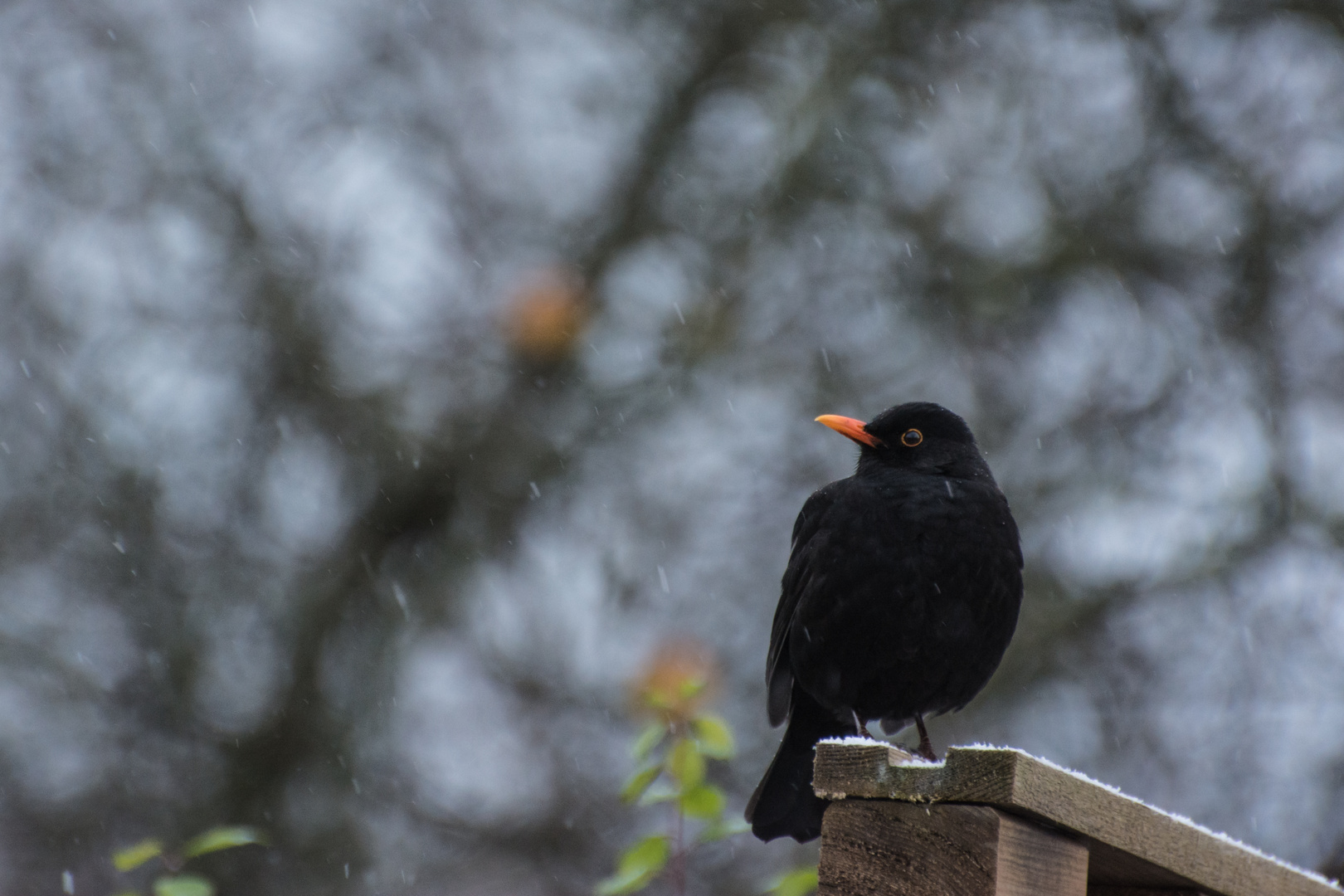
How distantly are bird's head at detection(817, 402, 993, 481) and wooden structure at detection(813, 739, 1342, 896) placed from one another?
1038 mm

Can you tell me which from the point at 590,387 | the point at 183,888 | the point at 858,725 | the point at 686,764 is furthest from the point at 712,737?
the point at 590,387

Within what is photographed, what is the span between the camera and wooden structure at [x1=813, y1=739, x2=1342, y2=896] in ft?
5.02

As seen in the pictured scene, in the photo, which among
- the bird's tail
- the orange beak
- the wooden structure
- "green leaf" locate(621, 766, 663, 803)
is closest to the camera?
the wooden structure

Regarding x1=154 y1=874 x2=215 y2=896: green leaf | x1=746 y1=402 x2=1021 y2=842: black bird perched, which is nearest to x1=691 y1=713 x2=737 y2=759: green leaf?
→ x1=746 y1=402 x2=1021 y2=842: black bird perched

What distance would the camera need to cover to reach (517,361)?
5156mm

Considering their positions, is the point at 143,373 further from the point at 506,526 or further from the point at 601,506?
the point at 601,506

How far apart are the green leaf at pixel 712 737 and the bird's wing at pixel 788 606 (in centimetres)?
55

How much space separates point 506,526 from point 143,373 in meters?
1.60

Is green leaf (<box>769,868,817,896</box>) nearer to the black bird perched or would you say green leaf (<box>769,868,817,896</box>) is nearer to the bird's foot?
the black bird perched

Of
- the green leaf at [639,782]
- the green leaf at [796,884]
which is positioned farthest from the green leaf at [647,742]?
the green leaf at [796,884]

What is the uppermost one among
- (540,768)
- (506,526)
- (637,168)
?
(637,168)

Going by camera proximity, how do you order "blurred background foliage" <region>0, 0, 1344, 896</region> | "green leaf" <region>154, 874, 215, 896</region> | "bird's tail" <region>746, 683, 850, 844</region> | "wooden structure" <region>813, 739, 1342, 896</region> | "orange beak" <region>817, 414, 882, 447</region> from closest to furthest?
1. "wooden structure" <region>813, 739, 1342, 896</region>
2. "green leaf" <region>154, 874, 215, 896</region>
3. "bird's tail" <region>746, 683, 850, 844</region>
4. "orange beak" <region>817, 414, 882, 447</region>
5. "blurred background foliage" <region>0, 0, 1344, 896</region>

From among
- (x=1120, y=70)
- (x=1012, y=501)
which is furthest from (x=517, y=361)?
(x=1120, y=70)

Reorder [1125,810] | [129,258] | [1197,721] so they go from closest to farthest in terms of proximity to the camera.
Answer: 1. [1125,810]
2. [1197,721]
3. [129,258]
